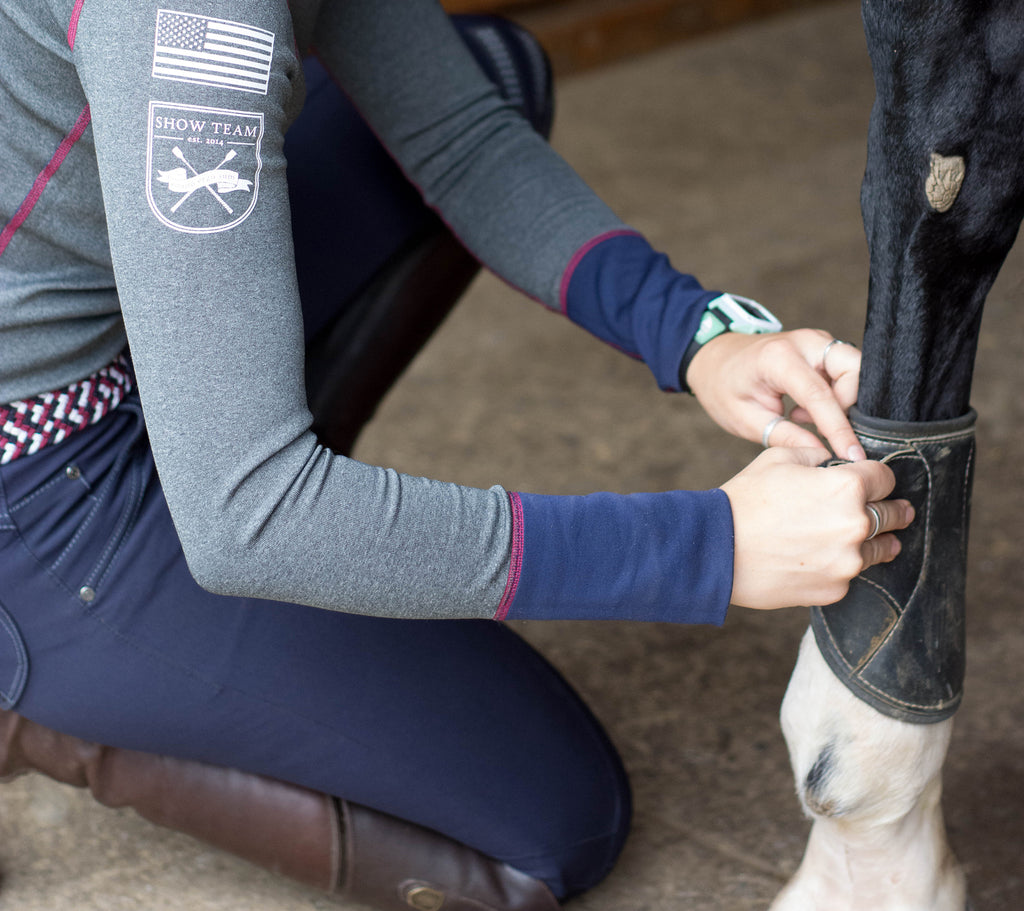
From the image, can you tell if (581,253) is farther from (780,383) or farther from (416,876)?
(416,876)

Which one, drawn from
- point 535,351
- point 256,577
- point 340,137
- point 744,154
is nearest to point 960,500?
point 256,577

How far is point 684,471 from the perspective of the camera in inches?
66.9

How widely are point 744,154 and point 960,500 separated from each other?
224cm

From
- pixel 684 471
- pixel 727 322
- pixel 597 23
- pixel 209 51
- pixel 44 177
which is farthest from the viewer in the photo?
pixel 597 23

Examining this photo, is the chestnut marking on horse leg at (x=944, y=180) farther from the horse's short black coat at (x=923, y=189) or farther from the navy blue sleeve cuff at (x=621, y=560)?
the navy blue sleeve cuff at (x=621, y=560)

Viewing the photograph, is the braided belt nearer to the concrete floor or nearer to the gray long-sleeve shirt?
the gray long-sleeve shirt

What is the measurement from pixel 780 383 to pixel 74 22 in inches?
21.6

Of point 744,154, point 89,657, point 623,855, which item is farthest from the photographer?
point 744,154

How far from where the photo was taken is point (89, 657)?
3.04ft

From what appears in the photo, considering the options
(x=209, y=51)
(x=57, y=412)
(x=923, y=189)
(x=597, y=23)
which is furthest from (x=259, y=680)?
(x=597, y=23)

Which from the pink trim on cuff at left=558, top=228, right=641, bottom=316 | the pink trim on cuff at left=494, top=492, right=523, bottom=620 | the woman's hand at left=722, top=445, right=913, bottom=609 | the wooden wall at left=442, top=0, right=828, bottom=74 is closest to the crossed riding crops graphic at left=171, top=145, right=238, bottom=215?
the pink trim on cuff at left=494, top=492, right=523, bottom=620

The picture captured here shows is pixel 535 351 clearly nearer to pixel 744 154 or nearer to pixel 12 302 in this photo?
pixel 744 154

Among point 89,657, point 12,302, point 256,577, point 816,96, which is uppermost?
point 12,302

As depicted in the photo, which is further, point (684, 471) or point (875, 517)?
point (684, 471)
